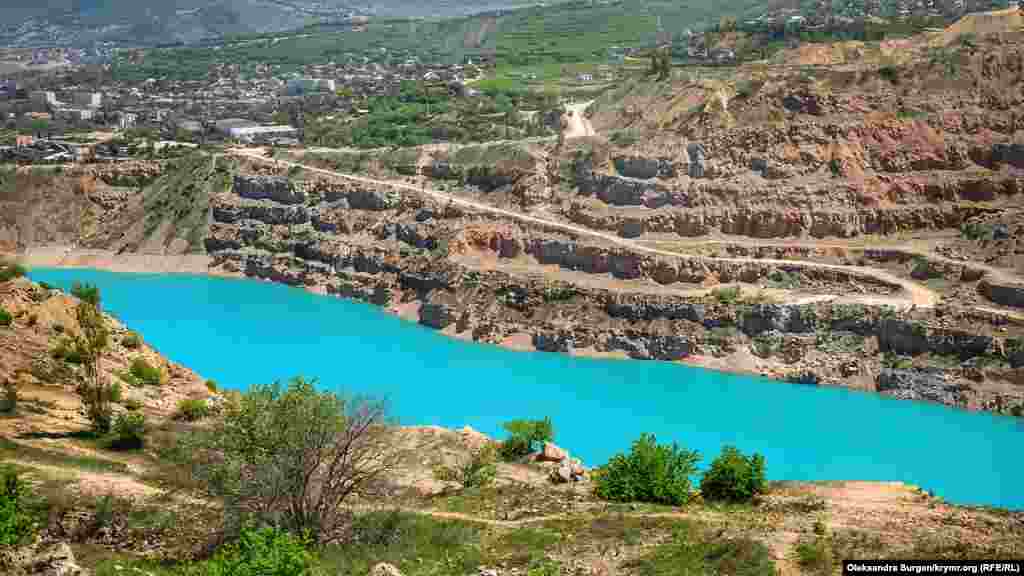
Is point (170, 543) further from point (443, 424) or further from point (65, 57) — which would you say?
point (65, 57)

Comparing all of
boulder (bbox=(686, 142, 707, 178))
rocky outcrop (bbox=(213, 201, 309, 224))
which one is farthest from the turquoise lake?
boulder (bbox=(686, 142, 707, 178))

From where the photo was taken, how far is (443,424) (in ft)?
143

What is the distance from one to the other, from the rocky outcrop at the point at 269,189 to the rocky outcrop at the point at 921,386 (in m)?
35.8

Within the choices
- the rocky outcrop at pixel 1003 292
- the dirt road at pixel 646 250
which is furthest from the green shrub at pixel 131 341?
the rocky outcrop at pixel 1003 292

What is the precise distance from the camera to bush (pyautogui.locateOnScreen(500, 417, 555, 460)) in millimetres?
32594

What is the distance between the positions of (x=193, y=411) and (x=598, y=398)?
19.3 meters

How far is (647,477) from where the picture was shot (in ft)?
90.4

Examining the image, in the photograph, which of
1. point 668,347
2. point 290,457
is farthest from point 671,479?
point 668,347

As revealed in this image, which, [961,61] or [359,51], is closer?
[961,61]

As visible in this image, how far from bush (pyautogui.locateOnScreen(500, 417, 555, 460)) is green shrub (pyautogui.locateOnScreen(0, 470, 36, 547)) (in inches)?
480

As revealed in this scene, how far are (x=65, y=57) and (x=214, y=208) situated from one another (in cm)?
11074

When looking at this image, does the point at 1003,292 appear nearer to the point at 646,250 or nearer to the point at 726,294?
the point at 726,294

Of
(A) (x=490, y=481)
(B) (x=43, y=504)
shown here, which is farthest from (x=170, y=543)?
(A) (x=490, y=481)

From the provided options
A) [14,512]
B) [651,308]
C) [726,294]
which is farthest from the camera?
[651,308]
